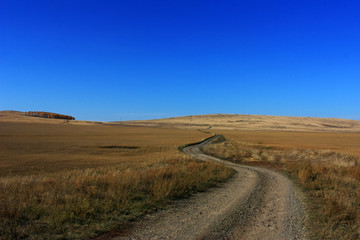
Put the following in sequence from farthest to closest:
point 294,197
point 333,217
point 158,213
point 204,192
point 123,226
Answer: point 204,192
point 294,197
point 158,213
point 333,217
point 123,226

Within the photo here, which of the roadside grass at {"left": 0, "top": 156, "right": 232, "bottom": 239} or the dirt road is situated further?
the dirt road

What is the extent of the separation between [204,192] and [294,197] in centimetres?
378

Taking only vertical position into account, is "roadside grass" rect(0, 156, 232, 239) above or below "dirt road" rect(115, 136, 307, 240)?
above

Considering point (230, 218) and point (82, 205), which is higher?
point (82, 205)

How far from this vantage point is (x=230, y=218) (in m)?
7.78

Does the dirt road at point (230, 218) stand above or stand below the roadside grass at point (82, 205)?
below

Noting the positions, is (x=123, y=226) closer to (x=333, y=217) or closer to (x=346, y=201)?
(x=333, y=217)

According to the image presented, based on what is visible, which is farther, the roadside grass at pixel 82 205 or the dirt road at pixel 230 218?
the dirt road at pixel 230 218

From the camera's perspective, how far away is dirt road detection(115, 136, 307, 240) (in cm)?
655

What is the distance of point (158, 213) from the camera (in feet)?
27.0

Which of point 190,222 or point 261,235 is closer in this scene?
point 261,235

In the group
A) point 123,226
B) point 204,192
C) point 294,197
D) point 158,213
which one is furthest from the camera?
point 204,192

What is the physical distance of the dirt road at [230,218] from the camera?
21.5 ft

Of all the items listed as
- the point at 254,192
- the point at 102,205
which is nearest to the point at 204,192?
the point at 254,192
